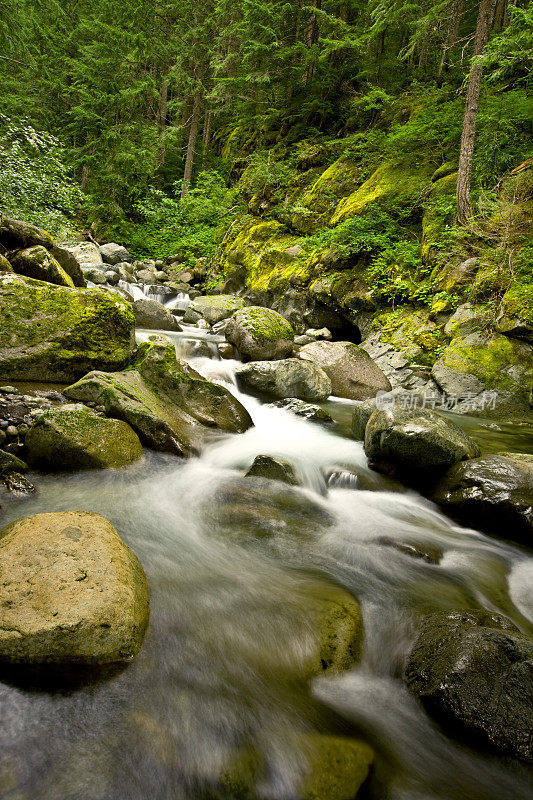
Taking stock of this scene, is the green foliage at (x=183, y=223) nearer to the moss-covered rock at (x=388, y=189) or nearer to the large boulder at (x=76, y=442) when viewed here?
the moss-covered rock at (x=388, y=189)

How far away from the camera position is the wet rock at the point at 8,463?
3.67 metres

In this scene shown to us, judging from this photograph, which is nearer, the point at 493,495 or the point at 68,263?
the point at 493,495

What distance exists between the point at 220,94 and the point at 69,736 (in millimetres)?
24830

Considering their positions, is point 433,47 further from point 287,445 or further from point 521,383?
point 287,445

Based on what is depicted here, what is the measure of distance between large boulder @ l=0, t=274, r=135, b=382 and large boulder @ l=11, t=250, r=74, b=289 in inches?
35.1

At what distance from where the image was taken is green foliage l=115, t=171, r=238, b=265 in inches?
784

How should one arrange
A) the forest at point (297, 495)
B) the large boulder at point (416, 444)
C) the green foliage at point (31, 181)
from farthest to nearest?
the green foliage at point (31, 181)
the large boulder at point (416, 444)
the forest at point (297, 495)

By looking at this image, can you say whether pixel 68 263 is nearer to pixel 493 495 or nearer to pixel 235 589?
pixel 235 589

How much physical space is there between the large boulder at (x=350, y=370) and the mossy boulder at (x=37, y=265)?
5.61 m

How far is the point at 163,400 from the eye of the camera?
567cm

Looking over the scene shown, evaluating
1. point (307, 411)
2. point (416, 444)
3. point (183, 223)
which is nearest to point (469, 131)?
point (307, 411)

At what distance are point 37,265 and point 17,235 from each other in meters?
0.99

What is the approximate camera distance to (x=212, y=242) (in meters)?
19.8

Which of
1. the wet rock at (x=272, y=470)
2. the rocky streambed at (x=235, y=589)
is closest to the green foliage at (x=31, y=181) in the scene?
the rocky streambed at (x=235, y=589)
